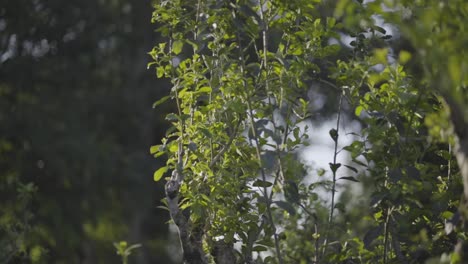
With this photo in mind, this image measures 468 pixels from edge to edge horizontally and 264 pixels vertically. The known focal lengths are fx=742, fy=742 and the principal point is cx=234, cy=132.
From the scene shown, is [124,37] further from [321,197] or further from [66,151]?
[321,197]

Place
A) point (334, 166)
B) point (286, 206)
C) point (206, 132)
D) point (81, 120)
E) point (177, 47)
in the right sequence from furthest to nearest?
1. point (81, 120)
2. point (334, 166)
3. point (177, 47)
4. point (206, 132)
5. point (286, 206)

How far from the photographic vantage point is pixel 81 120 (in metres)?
12.9

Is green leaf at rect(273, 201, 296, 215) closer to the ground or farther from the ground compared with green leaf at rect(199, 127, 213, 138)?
closer to the ground

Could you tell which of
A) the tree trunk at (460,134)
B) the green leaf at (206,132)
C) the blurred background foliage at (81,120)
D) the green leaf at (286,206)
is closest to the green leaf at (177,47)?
the green leaf at (206,132)

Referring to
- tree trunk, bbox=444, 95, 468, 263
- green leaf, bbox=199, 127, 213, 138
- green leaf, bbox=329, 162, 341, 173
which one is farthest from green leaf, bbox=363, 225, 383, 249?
tree trunk, bbox=444, 95, 468, 263

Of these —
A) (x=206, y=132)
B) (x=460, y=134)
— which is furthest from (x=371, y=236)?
(x=460, y=134)

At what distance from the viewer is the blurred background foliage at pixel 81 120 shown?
10.8 meters

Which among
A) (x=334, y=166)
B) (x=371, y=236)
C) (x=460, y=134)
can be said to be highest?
(x=460, y=134)

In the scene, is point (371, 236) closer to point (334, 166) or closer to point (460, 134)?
point (334, 166)

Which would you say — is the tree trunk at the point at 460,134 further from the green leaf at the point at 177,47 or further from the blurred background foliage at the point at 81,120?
the blurred background foliage at the point at 81,120

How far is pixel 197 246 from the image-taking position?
143 inches

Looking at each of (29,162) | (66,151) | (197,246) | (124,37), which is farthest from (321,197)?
(124,37)

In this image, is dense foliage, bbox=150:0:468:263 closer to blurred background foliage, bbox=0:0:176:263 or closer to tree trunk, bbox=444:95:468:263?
tree trunk, bbox=444:95:468:263

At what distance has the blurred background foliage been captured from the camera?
10.8m
